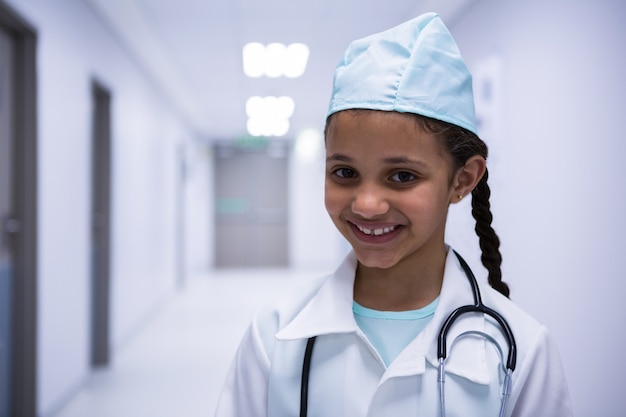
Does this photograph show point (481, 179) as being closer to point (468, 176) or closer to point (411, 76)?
point (468, 176)

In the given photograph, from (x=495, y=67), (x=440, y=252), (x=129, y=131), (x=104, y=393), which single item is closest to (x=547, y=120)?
(x=495, y=67)

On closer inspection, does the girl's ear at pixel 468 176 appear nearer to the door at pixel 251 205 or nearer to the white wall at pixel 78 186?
the white wall at pixel 78 186

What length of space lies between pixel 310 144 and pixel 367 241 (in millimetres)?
7742

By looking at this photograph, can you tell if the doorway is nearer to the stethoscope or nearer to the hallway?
the hallway

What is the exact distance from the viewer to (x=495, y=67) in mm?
1963

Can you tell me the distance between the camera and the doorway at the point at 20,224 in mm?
2514

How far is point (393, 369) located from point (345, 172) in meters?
0.33

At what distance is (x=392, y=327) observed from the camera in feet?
3.01

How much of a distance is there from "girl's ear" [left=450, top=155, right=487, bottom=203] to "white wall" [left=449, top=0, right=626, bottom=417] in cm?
28

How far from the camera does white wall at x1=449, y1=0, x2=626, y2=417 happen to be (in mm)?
1389

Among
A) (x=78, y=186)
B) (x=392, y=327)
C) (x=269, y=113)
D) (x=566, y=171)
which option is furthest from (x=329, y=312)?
(x=269, y=113)

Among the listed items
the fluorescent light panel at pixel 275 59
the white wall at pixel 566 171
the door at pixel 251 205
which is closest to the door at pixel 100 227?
the fluorescent light panel at pixel 275 59

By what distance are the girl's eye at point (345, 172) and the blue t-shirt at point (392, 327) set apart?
25 cm

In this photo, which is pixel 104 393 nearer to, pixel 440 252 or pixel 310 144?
pixel 440 252
